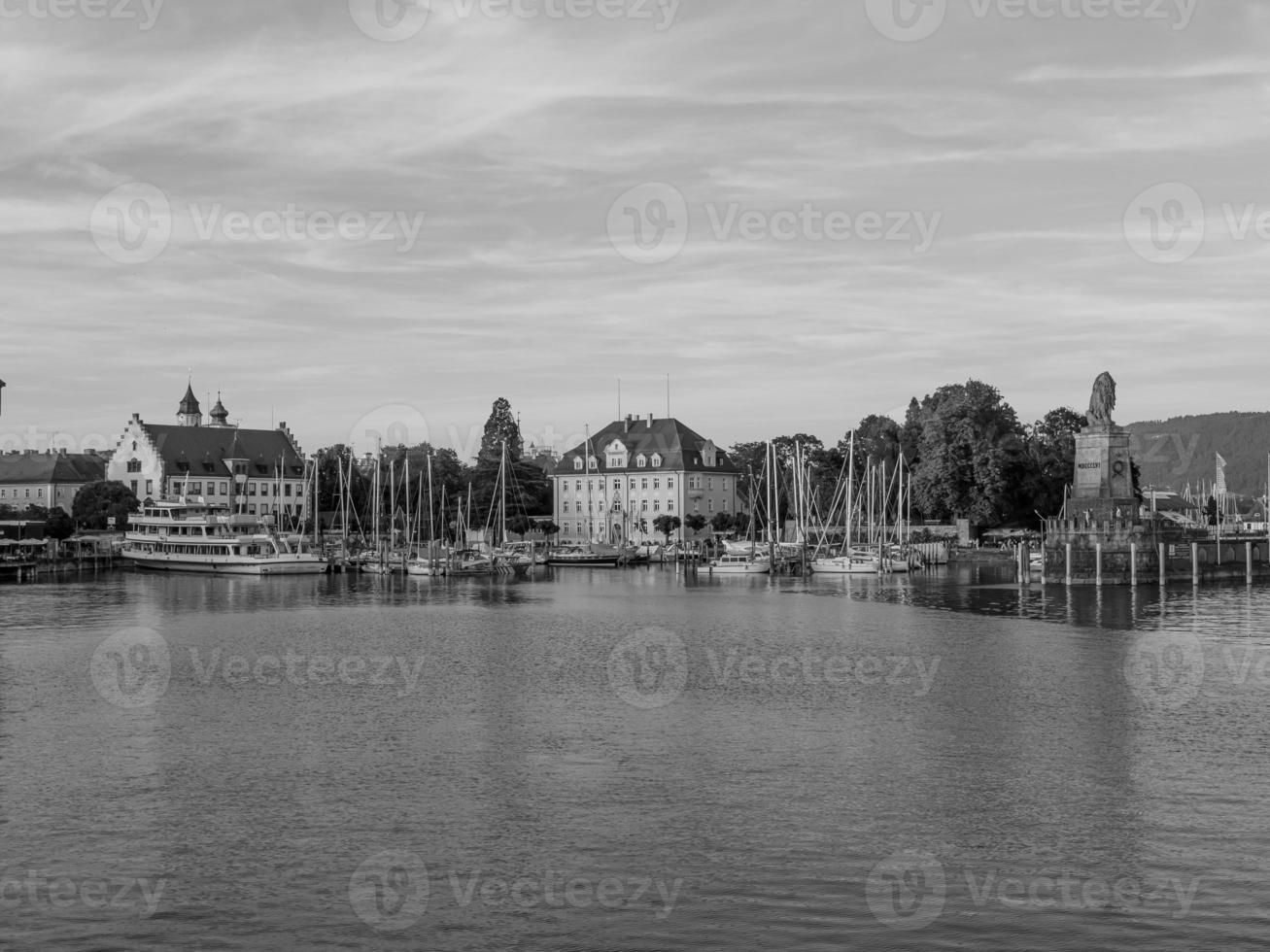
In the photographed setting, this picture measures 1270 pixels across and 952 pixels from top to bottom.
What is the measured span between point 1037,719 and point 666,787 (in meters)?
13.4

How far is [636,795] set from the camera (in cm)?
2869

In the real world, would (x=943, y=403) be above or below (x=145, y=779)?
above

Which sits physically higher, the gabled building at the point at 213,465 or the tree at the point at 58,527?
the gabled building at the point at 213,465

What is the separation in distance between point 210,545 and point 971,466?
7388 cm

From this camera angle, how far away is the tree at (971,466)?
13575cm

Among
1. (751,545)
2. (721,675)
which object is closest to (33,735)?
(721,675)

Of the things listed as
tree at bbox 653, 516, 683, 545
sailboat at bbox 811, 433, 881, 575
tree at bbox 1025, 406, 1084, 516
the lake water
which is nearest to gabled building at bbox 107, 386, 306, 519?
tree at bbox 653, 516, 683, 545

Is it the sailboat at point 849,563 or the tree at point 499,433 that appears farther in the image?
the tree at point 499,433

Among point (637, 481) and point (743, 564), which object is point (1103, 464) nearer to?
point (743, 564)

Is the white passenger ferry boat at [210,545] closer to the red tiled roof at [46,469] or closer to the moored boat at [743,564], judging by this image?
the moored boat at [743,564]

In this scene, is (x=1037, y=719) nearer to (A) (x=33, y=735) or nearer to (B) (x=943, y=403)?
(A) (x=33, y=735)

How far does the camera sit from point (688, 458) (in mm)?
166250

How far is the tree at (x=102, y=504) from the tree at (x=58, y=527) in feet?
34.8

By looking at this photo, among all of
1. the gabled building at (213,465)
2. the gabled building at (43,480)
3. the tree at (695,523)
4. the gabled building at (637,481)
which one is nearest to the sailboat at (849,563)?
the tree at (695,523)
